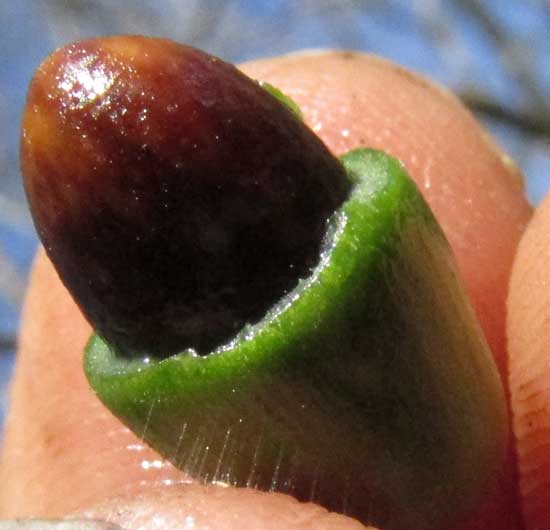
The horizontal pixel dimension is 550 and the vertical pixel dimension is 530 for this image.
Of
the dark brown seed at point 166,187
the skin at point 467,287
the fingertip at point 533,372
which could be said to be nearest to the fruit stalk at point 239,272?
the dark brown seed at point 166,187

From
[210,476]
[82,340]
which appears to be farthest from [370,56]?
[210,476]

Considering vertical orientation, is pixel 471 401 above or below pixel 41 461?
above

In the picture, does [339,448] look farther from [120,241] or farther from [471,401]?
[120,241]

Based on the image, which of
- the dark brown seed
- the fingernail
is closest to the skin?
the fingernail

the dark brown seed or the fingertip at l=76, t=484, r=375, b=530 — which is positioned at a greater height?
the dark brown seed

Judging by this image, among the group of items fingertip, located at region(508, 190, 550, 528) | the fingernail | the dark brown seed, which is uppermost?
the dark brown seed

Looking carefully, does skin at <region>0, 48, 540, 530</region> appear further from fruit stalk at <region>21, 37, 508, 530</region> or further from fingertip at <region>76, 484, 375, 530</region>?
fruit stalk at <region>21, 37, 508, 530</region>

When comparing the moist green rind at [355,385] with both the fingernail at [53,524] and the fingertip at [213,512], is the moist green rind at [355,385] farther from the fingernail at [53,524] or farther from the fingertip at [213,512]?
the fingernail at [53,524]
